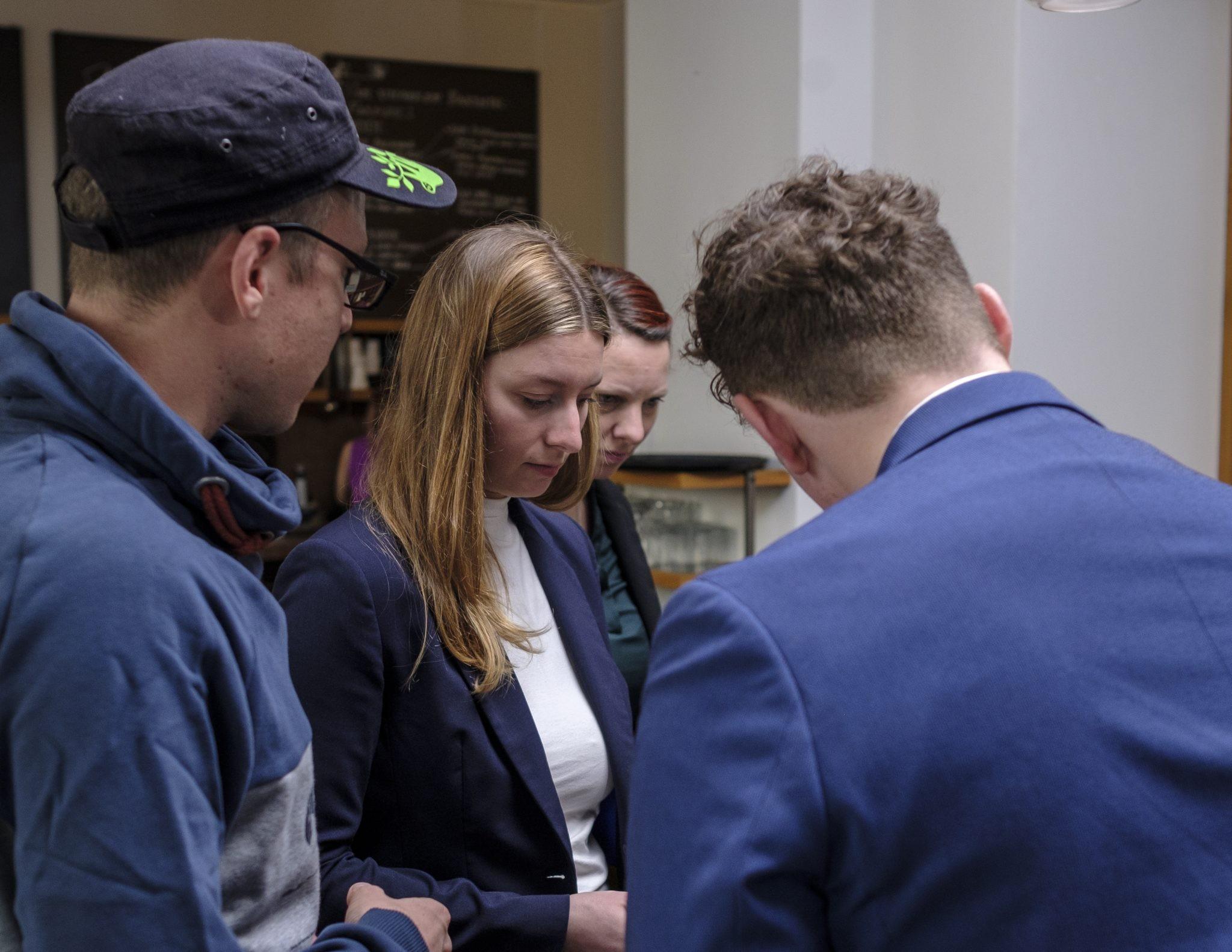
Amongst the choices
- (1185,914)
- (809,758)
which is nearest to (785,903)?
(809,758)

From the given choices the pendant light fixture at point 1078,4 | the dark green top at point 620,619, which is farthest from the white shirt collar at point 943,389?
the pendant light fixture at point 1078,4

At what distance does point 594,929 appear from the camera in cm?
130

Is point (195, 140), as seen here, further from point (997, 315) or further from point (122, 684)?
point (997, 315)

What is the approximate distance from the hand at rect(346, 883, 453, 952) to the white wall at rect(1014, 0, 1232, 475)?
2.20 meters

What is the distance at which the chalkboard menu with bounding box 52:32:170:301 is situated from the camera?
482 cm

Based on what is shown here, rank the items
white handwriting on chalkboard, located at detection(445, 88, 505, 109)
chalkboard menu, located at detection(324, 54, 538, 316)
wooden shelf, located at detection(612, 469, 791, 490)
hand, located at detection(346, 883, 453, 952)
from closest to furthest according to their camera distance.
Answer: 1. hand, located at detection(346, 883, 453, 952)
2. wooden shelf, located at detection(612, 469, 791, 490)
3. chalkboard menu, located at detection(324, 54, 538, 316)
4. white handwriting on chalkboard, located at detection(445, 88, 505, 109)

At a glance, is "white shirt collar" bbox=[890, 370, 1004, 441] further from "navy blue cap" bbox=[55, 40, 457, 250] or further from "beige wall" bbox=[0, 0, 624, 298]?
"beige wall" bbox=[0, 0, 624, 298]

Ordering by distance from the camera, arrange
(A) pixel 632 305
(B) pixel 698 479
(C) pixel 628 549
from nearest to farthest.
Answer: (A) pixel 632 305
(C) pixel 628 549
(B) pixel 698 479

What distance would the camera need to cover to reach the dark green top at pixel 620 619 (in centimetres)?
204

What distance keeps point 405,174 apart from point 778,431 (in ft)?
1.38

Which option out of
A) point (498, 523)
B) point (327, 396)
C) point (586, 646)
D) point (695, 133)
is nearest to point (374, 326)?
point (327, 396)

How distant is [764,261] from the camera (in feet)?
3.04

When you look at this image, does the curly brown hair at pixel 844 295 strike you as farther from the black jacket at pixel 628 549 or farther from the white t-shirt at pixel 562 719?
the black jacket at pixel 628 549

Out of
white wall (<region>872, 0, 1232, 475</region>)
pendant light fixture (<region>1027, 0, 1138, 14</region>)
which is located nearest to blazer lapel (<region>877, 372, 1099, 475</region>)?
pendant light fixture (<region>1027, 0, 1138, 14</region>)
